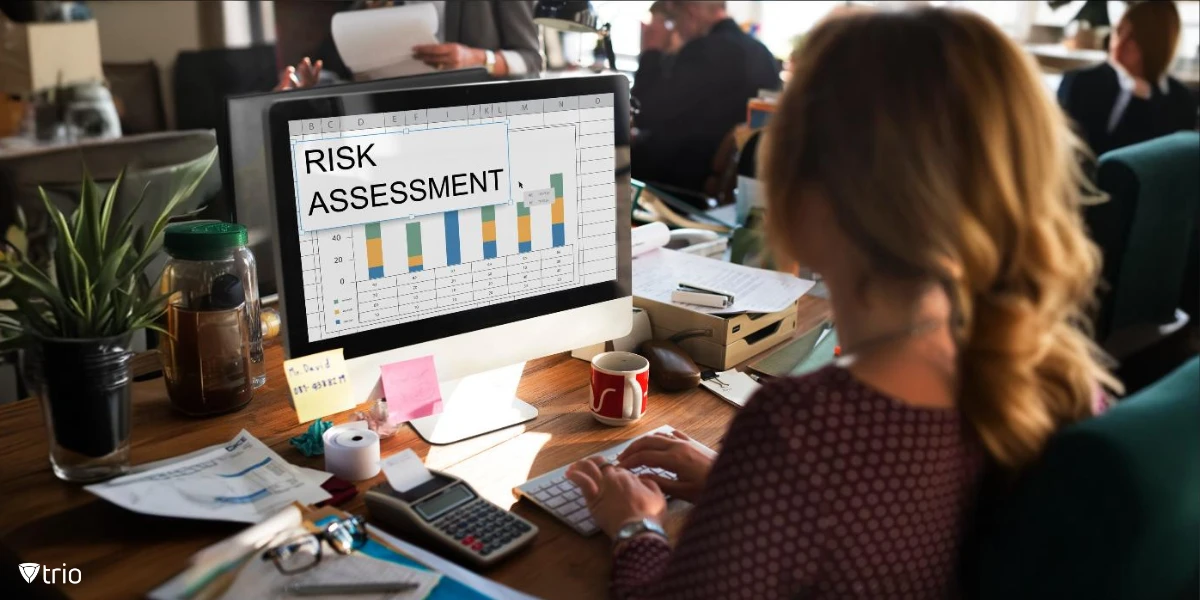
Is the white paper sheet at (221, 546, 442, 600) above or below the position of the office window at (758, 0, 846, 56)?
below

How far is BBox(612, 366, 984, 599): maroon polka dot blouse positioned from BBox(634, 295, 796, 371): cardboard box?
0.68m

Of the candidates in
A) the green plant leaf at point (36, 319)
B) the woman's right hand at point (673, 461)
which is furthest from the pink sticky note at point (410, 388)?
the green plant leaf at point (36, 319)

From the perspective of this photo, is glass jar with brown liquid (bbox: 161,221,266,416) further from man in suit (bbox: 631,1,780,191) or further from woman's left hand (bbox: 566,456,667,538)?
man in suit (bbox: 631,1,780,191)

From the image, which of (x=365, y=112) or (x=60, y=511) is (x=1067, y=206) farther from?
(x=60, y=511)

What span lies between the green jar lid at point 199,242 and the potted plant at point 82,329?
0.11 meters

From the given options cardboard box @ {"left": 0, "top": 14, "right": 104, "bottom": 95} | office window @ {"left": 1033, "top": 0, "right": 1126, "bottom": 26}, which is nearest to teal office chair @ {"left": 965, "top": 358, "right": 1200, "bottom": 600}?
cardboard box @ {"left": 0, "top": 14, "right": 104, "bottom": 95}

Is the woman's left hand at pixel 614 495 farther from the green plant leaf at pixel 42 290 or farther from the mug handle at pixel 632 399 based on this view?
the green plant leaf at pixel 42 290

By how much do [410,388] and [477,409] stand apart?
0.41ft

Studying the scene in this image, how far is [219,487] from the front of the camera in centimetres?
111

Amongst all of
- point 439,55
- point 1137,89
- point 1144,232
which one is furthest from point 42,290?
point 1137,89

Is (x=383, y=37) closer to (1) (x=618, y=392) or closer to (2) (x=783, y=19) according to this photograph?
(1) (x=618, y=392)

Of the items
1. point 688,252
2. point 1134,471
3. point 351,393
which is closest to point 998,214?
point 1134,471

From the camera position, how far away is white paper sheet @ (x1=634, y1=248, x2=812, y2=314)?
1604 millimetres

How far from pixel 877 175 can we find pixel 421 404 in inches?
28.0
